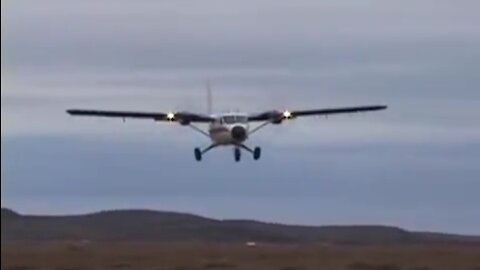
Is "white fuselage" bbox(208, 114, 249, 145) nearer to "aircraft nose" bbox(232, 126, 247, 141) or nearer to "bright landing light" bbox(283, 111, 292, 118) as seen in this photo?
"aircraft nose" bbox(232, 126, 247, 141)

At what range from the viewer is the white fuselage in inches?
5015

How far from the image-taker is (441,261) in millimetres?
73062

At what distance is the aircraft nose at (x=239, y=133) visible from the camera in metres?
127

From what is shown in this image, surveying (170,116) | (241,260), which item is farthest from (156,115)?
(241,260)

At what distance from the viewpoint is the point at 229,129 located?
422 ft

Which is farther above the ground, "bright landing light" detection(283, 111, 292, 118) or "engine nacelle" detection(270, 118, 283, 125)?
"bright landing light" detection(283, 111, 292, 118)

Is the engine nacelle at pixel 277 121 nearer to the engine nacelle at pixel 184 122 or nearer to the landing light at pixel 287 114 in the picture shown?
the landing light at pixel 287 114

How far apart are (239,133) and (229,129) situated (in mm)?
1452

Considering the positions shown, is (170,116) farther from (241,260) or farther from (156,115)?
(241,260)

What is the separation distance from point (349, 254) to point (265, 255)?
4.09m

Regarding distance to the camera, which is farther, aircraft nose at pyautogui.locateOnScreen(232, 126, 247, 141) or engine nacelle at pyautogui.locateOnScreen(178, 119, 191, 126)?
engine nacelle at pyautogui.locateOnScreen(178, 119, 191, 126)

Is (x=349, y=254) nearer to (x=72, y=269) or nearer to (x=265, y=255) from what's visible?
(x=265, y=255)

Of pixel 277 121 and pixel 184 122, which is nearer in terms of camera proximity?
pixel 184 122

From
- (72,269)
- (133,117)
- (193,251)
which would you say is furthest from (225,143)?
(72,269)
